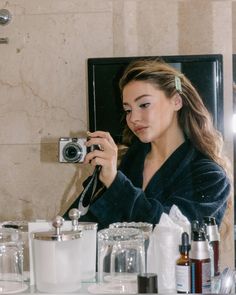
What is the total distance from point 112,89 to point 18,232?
506 mm

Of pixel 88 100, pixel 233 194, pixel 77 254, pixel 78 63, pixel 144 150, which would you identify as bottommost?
pixel 77 254

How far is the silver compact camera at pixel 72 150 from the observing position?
1429 millimetres

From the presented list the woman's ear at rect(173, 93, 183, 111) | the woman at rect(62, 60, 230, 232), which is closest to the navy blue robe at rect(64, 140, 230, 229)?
the woman at rect(62, 60, 230, 232)

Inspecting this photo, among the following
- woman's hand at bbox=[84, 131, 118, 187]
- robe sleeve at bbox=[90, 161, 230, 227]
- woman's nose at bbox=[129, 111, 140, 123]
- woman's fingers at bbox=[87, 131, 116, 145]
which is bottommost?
robe sleeve at bbox=[90, 161, 230, 227]

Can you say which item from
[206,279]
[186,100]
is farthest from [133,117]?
[206,279]

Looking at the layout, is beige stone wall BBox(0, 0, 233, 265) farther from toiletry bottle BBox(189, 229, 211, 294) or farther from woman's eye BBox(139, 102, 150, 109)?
toiletry bottle BBox(189, 229, 211, 294)

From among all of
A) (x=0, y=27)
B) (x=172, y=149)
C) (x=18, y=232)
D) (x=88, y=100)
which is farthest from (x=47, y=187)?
(x=0, y=27)

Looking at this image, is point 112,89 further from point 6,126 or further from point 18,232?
point 18,232

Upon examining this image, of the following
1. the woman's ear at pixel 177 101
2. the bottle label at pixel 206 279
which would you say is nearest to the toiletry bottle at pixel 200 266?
the bottle label at pixel 206 279

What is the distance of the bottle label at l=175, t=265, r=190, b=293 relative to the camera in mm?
1261

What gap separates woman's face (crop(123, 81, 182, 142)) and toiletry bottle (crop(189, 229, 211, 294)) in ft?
1.13

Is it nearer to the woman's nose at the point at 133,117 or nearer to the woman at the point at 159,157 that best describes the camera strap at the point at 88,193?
the woman at the point at 159,157

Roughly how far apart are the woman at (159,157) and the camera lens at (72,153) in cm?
3

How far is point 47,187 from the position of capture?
56.6 inches
